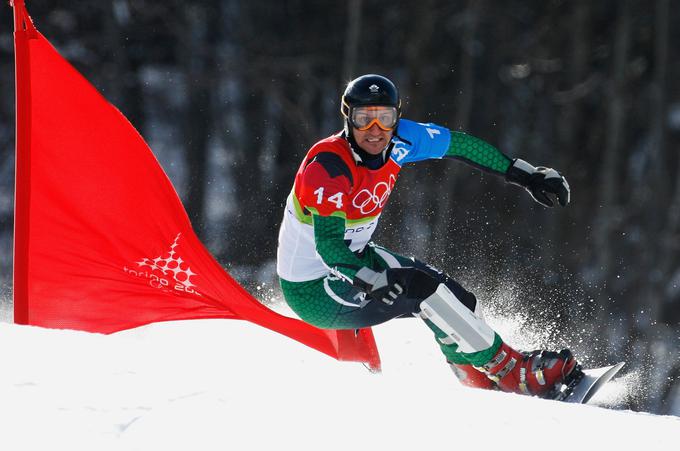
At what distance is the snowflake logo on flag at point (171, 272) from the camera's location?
5273 mm

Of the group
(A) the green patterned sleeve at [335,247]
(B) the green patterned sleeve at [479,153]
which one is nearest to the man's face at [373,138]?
(A) the green patterned sleeve at [335,247]

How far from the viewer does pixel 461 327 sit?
14.5 feet

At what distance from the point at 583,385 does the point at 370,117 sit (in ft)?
4.86

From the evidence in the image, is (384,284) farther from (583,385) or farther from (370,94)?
Answer: (583,385)

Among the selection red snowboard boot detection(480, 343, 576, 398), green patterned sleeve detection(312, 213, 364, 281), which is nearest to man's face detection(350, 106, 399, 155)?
green patterned sleeve detection(312, 213, 364, 281)

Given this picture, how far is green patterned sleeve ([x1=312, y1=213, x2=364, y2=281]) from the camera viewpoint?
421 centimetres

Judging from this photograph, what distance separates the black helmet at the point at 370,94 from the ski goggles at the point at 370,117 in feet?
0.07

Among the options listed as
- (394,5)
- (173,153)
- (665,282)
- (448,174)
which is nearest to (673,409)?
(665,282)

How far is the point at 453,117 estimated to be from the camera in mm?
15969

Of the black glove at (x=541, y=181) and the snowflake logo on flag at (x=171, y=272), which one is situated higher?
the black glove at (x=541, y=181)

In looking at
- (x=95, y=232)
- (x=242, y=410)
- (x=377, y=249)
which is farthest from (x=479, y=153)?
(x=242, y=410)

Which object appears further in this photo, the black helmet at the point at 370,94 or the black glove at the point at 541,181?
the black glove at the point at 541,181

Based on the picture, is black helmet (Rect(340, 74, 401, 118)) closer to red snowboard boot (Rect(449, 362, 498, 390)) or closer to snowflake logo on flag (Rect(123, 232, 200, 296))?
red snowboard boot (Rect(449, 362, 498, 390))

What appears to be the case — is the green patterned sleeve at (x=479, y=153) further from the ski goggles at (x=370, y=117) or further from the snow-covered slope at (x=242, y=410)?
the snow-covered slope at (x=242, y=410)
